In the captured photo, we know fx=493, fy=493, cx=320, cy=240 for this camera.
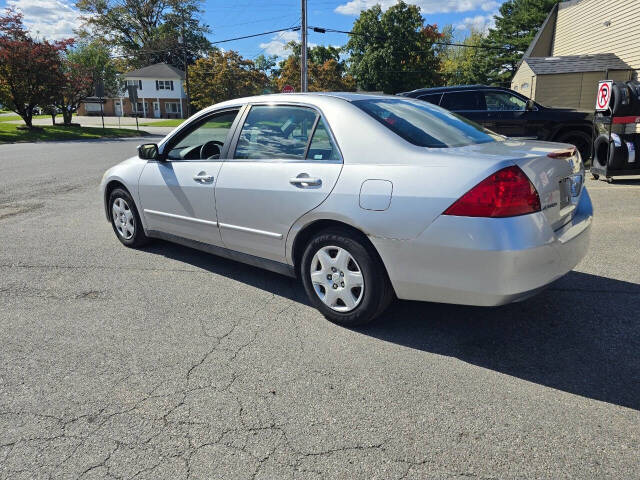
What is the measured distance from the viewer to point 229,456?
7.43 ft

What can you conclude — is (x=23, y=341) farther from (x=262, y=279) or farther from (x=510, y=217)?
(x=510, y=217)

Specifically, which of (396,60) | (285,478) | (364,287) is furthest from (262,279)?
(396,60)

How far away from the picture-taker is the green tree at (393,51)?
173 feet

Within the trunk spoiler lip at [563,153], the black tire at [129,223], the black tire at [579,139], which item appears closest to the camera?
the trunk spoiler lip at [563,153]

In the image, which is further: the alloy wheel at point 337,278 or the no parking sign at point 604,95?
the no parking sign at point 604,95

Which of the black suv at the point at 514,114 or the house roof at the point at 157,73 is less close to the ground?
the house roof at the point at 157,73

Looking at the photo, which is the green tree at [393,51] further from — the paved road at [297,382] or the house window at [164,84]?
the paved road at [297,382]

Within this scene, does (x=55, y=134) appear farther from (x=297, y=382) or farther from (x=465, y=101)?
(x=297, y=382)

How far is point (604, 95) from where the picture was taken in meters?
9.24

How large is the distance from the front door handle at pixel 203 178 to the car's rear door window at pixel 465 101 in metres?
8.57

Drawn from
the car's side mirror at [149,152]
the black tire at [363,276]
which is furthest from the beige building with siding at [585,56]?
the black tire at [363,276]

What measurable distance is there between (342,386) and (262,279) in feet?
6.53

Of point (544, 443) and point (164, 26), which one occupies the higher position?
point (164, 26)

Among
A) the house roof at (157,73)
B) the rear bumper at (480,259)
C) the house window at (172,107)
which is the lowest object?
the rear bumper at (480,259)
